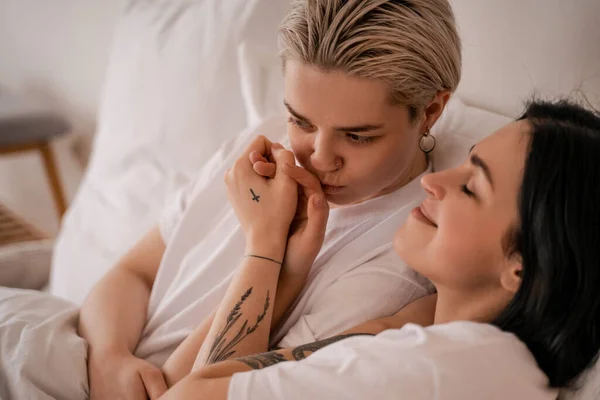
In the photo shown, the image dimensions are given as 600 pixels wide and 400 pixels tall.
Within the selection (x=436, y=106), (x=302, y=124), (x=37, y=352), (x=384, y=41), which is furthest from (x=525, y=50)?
(x=37, y=352)

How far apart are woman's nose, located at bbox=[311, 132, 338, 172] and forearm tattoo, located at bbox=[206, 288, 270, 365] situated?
24 centimetres

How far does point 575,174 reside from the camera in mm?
776

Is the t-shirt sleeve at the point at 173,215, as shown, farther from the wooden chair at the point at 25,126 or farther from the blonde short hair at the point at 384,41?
the wooden chair at the point at 25,126

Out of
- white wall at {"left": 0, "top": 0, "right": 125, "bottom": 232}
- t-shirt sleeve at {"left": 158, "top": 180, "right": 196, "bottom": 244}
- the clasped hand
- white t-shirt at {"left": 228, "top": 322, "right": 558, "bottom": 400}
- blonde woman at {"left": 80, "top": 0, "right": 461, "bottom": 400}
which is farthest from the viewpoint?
white wall at {"left": 0, "top": 0, "right": 125, "bottom": 232}

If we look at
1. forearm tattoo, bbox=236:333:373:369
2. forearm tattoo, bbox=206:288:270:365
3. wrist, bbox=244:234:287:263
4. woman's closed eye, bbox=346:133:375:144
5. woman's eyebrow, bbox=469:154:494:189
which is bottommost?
forearm tattoo, bbox=206:288:270:365

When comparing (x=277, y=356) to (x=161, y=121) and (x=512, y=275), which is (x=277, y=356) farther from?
(x=161, y=121)

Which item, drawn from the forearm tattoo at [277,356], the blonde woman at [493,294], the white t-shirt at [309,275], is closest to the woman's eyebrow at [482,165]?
the blonde woman at [493,294]

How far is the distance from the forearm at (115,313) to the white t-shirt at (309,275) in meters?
0.03

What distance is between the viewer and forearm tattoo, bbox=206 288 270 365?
0.96 m

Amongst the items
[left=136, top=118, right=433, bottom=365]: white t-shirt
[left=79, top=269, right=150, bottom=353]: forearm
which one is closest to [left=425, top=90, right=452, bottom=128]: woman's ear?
[left=136, top=118, right=433, bottom=365]: white t-shirt

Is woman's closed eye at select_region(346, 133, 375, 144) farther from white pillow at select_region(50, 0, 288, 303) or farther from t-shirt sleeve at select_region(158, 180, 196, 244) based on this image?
white pillow at select_region(50, 0, 288, 303)

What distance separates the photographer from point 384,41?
937 mm

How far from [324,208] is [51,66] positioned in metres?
2.05

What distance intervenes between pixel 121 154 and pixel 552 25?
111cm
